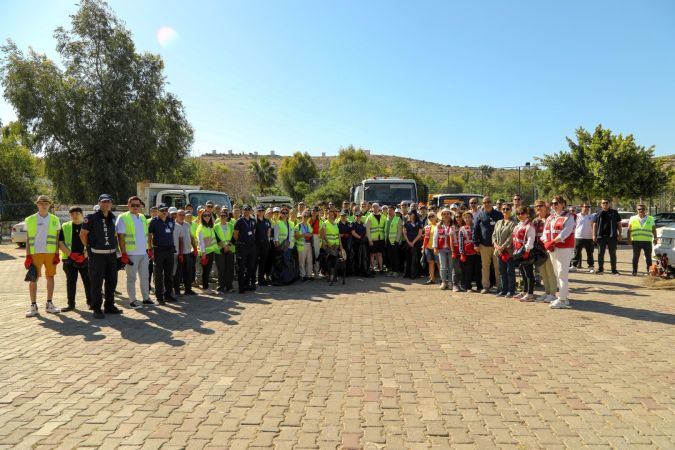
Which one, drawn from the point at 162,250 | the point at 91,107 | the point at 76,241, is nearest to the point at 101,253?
the point at 76,241

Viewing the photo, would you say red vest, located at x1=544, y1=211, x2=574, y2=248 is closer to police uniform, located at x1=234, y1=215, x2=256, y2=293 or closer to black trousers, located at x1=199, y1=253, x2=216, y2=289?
police uniform, located at x1=234, y1=215, x2=256, y2=293

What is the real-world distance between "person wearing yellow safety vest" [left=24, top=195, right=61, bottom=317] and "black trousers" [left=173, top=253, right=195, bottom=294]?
2163 mm

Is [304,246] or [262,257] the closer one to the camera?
[262,257]

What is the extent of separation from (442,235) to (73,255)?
24.3ft

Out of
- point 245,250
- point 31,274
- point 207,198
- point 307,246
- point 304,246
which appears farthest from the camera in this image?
point 207,198

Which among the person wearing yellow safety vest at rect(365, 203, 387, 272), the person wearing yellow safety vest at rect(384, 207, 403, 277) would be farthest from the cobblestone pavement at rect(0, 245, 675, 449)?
the person wearing yellow safety vest at rect(365, 203, 387, 272)

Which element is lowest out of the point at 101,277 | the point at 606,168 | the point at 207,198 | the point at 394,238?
the point at 101,277

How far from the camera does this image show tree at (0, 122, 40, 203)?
124 feet

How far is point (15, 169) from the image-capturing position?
132 ft

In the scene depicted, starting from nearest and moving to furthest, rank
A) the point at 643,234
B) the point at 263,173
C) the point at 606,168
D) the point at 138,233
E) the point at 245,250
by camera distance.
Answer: the point at 138,233, the point at 245,250, the point at 643,234, the point at 606,168, the point at 263,173

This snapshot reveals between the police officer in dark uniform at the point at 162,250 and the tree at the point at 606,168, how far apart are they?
27.6 metres

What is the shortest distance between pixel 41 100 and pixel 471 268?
27583mm

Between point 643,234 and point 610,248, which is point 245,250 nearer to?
point 610,248

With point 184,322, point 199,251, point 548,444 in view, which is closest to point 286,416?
point 548,444
